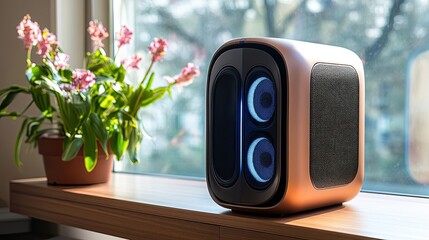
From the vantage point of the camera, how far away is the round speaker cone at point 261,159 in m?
1.04

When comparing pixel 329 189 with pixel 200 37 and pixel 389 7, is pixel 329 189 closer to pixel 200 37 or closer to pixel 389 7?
pixel 389 7

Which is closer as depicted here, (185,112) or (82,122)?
(82,122)

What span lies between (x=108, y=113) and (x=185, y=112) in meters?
0.26

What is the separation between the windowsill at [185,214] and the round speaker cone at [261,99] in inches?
7.0

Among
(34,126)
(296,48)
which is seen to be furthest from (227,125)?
(34,126)

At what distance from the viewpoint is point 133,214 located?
49.6 inches

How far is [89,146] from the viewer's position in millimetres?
1489

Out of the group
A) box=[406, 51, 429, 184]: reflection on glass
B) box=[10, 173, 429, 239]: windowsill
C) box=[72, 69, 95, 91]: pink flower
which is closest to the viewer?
box=[10, 173, 429, 239]: windowsill

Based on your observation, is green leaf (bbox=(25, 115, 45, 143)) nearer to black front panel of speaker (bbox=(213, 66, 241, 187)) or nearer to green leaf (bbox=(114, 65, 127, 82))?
green leaf (bbox=(114, 65, 127, 82))

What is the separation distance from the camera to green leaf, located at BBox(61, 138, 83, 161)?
4.84 ft

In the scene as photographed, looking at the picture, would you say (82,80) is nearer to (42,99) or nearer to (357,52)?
(42,99)

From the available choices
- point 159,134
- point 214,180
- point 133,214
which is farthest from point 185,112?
point 214,180

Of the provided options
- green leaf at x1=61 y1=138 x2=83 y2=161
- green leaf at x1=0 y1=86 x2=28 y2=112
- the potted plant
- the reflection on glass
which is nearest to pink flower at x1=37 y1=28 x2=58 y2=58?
the potted plant

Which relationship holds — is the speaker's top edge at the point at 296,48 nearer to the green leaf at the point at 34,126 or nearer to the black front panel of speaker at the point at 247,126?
the black front panel of speaker at the point at 247,126
